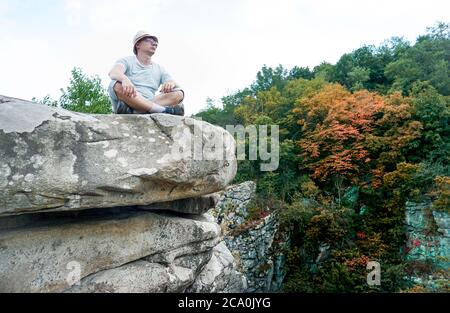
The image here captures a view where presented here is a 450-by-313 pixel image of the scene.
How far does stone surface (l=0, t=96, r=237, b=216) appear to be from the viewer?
3.26m

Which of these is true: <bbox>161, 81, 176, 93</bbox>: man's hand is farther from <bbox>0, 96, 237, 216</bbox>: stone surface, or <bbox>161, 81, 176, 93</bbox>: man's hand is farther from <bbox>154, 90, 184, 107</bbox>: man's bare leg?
<bbox>0, 96, 237, 216</bbox>: stone surface

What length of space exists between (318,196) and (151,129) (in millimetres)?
10513

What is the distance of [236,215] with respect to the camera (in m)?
12.9

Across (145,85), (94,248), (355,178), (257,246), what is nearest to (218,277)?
(94,248)

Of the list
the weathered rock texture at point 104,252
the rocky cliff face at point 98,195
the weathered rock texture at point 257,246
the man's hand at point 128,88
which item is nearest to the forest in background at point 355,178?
the weathered rock texture at point 257,246

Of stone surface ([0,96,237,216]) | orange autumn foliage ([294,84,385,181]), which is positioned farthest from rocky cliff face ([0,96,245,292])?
orange autumn foliage ([294,84,385,181])

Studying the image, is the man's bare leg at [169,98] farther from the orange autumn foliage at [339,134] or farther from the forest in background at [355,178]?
the orange autumn foliage at [339,134]

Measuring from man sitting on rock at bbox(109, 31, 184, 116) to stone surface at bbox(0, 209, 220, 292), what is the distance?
1.34 m

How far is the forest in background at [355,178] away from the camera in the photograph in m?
11.2

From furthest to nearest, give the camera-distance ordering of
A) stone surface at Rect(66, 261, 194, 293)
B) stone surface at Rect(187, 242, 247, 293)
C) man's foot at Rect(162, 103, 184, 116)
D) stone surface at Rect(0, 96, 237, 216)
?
stone surface at Rect(187, 242, 247, 293)
man's foot at Rect(162, 103, 184, 116)
stone surface at Rect(66, 261, 194, 293)
stone surface at Rect(0, 96, 237, 216)

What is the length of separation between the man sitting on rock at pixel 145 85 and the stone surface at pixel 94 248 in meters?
1.34

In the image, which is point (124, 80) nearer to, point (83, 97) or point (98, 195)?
point (98, 195)
